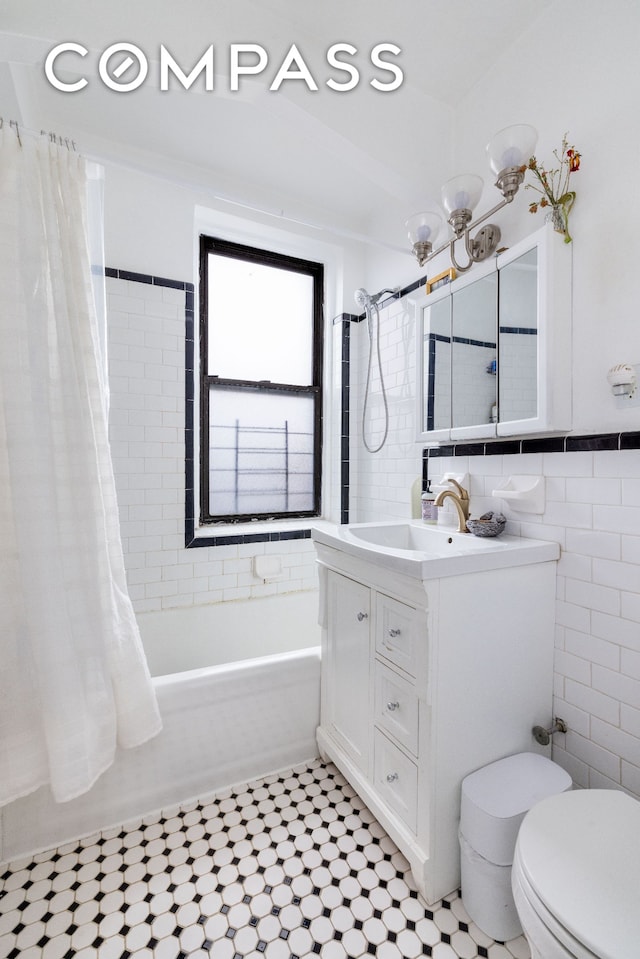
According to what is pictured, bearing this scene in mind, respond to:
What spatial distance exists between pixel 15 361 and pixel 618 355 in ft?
5.49

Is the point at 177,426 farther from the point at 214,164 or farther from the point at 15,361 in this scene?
the point at 214,164

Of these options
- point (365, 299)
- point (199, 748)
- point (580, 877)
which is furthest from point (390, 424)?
point (580, 877)

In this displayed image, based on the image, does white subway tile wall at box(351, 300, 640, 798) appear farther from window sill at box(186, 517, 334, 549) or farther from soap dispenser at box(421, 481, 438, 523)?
window sill at box(186, 517, 334, 549)

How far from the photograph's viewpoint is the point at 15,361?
1.17 metres

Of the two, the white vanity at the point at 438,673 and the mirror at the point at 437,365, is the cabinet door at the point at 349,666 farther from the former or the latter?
the mirror at the point at 437,365

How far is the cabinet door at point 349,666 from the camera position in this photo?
1.43m

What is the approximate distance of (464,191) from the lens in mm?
1484

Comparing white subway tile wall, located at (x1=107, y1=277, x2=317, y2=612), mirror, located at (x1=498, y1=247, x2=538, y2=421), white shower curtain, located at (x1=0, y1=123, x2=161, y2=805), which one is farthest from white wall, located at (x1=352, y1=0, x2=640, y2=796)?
white subway tile wall, located at (x1=107, y1=277, x2=317, y2=612)

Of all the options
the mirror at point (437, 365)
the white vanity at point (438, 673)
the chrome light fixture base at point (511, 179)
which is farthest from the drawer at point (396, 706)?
the chrome light fixture base at point (511, 179)

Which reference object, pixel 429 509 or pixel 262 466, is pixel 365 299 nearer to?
pixel 262 466

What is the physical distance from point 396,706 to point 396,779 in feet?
0.75

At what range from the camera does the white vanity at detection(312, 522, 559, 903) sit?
1.15m

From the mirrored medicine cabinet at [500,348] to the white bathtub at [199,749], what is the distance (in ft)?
3.67

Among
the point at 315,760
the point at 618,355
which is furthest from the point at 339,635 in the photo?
the point at 618,355
